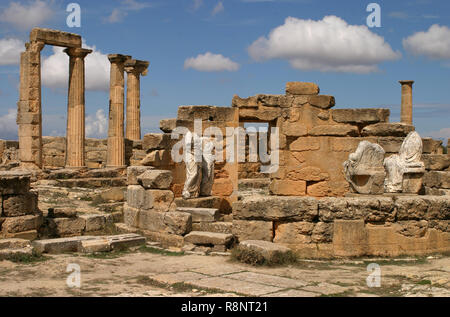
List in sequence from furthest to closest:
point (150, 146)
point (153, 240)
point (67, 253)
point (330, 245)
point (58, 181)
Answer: point (58, 181), point (150, 146), point (153, 240), point (67, 253), point (330, 245)

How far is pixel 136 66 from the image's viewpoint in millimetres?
25344

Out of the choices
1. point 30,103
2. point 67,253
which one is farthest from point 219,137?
point 30,103

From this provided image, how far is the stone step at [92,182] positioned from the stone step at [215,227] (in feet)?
30.6

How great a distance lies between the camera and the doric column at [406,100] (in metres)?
27.7

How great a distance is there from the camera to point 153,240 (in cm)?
970

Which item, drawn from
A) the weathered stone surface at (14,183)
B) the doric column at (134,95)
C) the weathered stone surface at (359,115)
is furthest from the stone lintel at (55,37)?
the weathered stone surface at (359,115)

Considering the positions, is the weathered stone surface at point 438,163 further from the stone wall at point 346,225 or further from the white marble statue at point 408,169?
the stone wall at point 346,225

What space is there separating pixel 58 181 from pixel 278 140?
350 inches

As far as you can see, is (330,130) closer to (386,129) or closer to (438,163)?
(386,129)

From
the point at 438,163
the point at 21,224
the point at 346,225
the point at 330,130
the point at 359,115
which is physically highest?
the point at 359,115

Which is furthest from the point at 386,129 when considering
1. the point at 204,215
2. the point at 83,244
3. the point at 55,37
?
the point at 55,37

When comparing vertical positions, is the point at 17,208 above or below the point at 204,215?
above

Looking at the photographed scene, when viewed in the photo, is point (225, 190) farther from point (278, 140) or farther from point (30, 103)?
point (30, 103)

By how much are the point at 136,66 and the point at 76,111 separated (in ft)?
16.4
